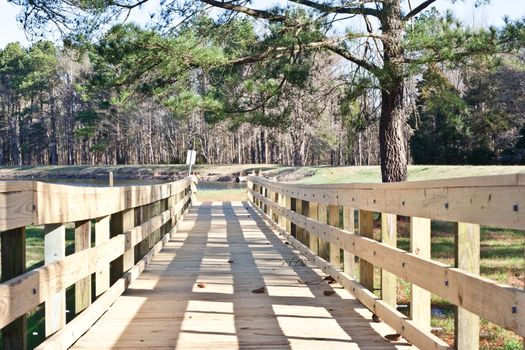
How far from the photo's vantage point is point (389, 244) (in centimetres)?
513

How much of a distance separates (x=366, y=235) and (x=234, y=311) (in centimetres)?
125

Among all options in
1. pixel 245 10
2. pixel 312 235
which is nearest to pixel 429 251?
pixel 312 235

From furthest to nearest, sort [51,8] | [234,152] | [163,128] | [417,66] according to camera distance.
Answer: [234,152], [163,128], [417,66], [51,8]

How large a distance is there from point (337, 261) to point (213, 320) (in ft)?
7.81

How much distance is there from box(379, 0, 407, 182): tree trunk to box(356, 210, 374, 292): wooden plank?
731 cm

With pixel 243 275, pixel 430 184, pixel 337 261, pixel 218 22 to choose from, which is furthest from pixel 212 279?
pixel 218 22

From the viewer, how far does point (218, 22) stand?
44.2ft

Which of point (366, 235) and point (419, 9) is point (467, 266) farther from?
point (419, 9)

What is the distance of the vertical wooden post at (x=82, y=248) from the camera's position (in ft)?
15.1

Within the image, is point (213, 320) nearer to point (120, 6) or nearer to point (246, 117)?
point (120, 6)

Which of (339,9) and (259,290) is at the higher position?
(339,9)

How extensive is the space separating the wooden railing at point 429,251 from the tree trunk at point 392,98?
21.1ft

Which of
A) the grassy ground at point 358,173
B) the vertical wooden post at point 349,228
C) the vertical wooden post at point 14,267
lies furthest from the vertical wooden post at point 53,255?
the grassy ground at point 358,173

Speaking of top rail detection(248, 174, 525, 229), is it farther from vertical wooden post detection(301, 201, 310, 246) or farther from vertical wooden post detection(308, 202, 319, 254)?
vertical wooden post detection(301, 201, 310, 246)
